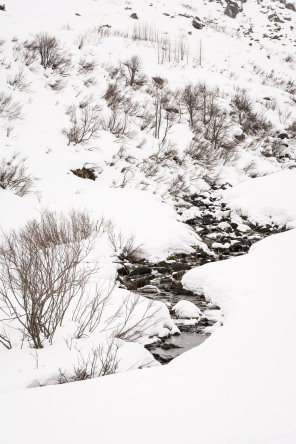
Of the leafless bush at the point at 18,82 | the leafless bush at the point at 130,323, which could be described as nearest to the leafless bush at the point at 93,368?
the leafless bush at the point at 130,323

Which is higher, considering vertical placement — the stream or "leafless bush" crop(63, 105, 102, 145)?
"leafless bush" crop(63, 105, 102, 145)

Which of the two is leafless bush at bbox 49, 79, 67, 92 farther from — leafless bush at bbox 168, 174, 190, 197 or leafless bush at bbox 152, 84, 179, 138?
leafless bush at bbox 168, 174, 190, 197

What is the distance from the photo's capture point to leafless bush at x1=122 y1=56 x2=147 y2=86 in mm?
19500

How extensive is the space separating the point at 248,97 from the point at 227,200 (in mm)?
13141

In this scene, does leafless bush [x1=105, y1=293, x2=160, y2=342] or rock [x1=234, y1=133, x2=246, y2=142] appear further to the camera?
rock [x1=234, y1=133, x2=246, y2=142]

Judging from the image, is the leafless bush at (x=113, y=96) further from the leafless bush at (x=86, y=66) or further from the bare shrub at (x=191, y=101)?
the bare shrub at (x=191, y=101)

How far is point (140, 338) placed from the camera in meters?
4.33

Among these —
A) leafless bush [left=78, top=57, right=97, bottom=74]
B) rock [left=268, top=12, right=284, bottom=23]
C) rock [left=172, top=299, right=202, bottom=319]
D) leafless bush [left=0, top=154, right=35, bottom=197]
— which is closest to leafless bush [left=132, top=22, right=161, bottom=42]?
leafless bush [left=78, top=57, right=97, bottom=74]

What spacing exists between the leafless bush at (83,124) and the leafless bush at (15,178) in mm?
3245

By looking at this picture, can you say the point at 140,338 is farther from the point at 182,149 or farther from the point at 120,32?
the point at 120,32

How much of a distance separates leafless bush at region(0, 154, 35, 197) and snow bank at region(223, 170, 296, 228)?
7676 millimetres

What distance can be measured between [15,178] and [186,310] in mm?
7204

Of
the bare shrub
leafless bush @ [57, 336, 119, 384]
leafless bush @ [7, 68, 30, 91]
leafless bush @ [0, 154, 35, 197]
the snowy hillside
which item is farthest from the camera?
the bare shrub

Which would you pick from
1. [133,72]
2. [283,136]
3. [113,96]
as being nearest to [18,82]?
[113,96]
